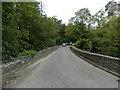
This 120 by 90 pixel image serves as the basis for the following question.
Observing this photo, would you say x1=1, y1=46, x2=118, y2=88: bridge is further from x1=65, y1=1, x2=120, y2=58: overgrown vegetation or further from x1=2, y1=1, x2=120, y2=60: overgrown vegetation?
x1=65, y1=1, x2=120, y2=58: overgrown vegetation

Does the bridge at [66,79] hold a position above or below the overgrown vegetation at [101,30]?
below

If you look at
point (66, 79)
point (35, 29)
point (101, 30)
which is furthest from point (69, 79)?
point (35, 29)

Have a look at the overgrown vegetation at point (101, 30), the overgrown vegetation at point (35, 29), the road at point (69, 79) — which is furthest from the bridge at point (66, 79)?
the overgrown vegetation at point (101, 30)

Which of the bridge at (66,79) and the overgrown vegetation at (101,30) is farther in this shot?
the overgrown vegetation at (101,30)

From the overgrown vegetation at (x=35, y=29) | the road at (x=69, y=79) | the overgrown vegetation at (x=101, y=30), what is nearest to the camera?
the road at (x=69, y=79)

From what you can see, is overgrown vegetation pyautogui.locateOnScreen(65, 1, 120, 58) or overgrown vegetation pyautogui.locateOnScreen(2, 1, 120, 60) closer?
overgrown vegetation pyautogui.locateOnScreen(2, 1, 120, 60)

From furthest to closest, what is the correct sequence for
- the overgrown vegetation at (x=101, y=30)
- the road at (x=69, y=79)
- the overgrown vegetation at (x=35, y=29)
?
the overgrown vegetation at (x=101, y=30)
the overgrown vegetation at (x=35, y=29)
the road at (x=69, y=79)

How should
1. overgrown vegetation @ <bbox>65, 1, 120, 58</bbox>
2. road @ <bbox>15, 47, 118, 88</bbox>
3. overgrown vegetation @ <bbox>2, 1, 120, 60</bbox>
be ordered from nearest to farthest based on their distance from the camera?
1. road @ <bbox>15, 47, 118, 88</bbox>
2. overgrown vegetation @ <bbox>2, 1, 120, 60</bbox>
3. overgrown vegetation @ <bbox>65, 1, 120, 58</bbox>

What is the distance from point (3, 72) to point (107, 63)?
590 centimetres

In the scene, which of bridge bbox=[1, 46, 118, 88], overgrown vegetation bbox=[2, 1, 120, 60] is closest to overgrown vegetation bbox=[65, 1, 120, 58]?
overgrown vegetation bbox=[2, 1, 120, 60]

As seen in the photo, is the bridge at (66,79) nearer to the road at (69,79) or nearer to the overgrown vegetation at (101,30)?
the road at (69,79)

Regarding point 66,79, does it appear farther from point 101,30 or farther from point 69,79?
point 101,30

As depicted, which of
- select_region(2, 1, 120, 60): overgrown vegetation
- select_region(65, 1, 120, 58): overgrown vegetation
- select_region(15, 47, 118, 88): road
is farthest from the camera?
select_region(65, 1, 120, 58): overgrown vegetation

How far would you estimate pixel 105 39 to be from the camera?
1975 centimetres
